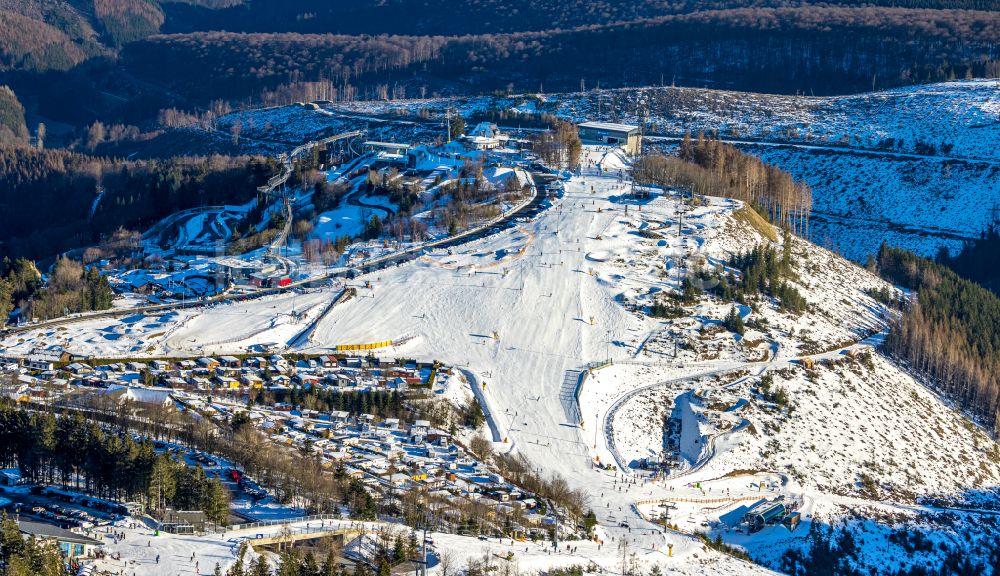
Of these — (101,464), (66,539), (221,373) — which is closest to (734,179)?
(221,373)

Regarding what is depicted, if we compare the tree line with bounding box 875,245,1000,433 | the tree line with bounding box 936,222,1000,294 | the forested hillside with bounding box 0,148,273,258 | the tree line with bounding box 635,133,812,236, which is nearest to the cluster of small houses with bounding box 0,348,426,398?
the tree line with bounding box 875,245,1000,433

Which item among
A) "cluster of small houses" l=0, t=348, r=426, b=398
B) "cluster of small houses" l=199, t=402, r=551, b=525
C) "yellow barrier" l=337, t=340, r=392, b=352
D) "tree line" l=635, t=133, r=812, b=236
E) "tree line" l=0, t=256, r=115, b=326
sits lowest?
"cluster of small houses" l=199, t=402, r=551, b=525

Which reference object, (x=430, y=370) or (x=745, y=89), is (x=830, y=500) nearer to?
(x=430, y=370)

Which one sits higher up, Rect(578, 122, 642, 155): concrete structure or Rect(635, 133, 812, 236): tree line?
Rect(578, 122, 642, 155): concrete structure

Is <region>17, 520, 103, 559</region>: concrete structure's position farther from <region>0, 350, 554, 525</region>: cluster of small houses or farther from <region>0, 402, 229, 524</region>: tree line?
<region>0, 350, 554, 525</region>: cluster of small houses

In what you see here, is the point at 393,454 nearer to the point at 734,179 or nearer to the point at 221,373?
the point at 221,373

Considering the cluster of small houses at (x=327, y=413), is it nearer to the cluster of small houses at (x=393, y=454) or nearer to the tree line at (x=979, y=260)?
the cluster of small houses at (x=393, y=454)

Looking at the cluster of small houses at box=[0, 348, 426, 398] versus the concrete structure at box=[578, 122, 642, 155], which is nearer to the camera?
the cluster of small houses at box=[0, 348, 426, 398]

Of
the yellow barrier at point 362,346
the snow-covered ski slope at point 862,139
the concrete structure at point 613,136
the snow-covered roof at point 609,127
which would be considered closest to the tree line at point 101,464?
the yellow barrier at point 362,346
